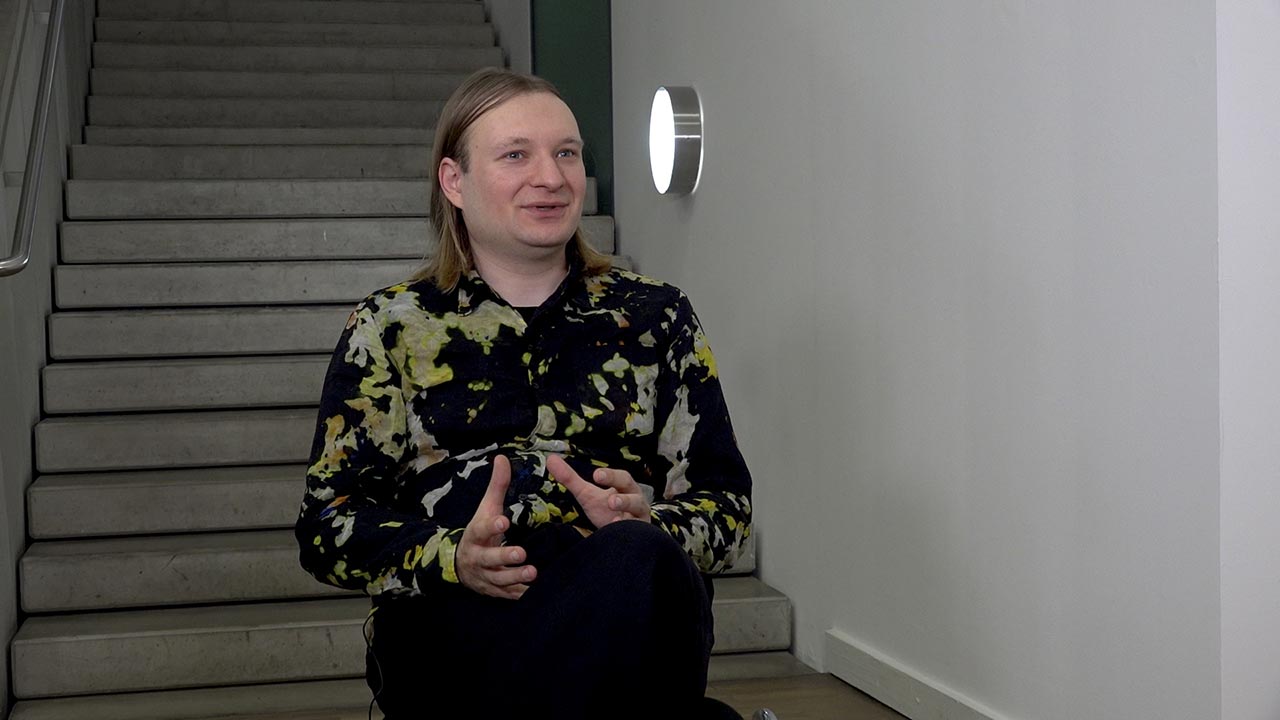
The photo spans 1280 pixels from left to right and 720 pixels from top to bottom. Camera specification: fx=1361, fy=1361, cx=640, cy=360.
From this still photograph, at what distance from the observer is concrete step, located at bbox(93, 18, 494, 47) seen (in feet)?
19.9

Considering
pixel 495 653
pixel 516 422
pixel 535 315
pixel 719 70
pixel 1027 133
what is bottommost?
pixel 495 653

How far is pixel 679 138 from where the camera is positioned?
13.0 ft

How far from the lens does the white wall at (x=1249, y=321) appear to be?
1818 mm

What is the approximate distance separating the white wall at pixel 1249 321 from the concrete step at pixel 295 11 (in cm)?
540

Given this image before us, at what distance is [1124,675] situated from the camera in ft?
6.84

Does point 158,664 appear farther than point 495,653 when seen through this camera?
Yes

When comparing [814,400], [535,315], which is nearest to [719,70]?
[814,400]

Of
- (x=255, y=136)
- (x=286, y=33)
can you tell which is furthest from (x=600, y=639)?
(x=286, y=33)

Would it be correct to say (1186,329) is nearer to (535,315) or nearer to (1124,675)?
(1124,675)

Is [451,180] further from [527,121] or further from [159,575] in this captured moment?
[159,575]

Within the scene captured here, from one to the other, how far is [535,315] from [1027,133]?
94cm

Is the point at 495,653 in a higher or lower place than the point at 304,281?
lower

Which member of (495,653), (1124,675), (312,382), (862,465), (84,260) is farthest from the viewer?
(84,260)

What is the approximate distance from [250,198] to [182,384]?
3.34ft
